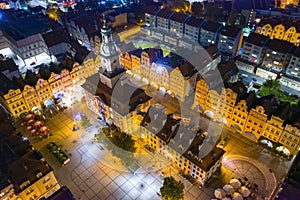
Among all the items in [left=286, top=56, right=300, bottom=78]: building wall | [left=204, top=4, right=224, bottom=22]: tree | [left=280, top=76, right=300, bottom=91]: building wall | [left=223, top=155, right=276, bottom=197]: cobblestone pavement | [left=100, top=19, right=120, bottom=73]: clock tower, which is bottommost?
[left=223, top=155, right=276, bottom=197]: cobblestone pavement

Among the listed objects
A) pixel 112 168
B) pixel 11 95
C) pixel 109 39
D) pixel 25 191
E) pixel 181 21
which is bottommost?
pixel 112 168

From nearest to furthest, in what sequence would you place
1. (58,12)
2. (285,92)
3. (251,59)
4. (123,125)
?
(123,125)
(285,92)
(251,59)
(58,12)

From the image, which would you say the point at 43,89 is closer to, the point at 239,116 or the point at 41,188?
the point at 41,188

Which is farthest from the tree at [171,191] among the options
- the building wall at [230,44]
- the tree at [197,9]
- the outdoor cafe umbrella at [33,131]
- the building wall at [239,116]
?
the tree at [197,9]

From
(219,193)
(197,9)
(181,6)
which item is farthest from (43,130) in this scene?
(181,6)

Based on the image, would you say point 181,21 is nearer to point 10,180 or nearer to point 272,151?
point 272,151

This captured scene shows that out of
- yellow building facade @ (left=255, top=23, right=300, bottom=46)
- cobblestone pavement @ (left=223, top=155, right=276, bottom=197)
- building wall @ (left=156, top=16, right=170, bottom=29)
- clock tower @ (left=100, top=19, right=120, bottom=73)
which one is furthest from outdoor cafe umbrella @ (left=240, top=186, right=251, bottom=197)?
building wall @ (left=156, top=16, right=170, bottom=29)

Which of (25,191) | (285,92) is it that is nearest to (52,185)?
(25,191)

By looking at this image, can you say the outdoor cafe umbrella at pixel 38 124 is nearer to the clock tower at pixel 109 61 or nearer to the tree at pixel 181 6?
the clock tower at pixel 109 61

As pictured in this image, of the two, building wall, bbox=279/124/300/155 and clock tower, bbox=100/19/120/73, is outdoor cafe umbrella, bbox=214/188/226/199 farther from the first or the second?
clock tower, bbox=100/19/120/73
